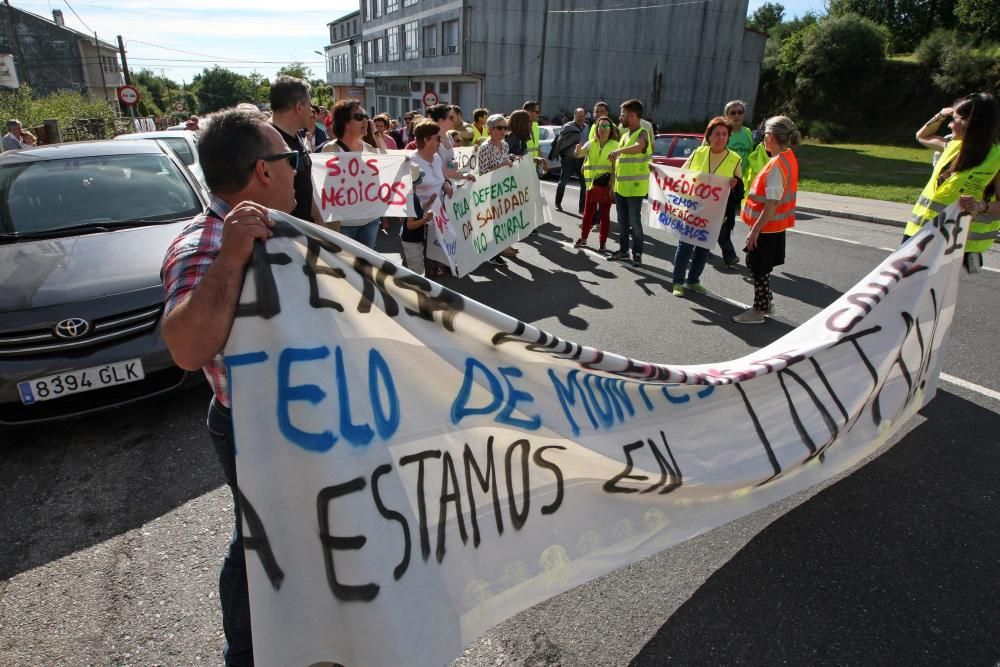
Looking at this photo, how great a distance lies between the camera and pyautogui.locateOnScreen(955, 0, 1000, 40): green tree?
36.1m

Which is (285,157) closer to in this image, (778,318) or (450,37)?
(778,318)

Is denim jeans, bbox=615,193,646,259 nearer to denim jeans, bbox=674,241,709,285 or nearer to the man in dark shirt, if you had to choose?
denim jeans, bbox=674,241,709,285

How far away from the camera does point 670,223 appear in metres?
7.11

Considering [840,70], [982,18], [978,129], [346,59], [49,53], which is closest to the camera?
[978,129]

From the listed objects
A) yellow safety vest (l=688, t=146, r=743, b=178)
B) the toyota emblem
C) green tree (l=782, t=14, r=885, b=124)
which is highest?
green tree (l=782, t=14, r=885, b=124)

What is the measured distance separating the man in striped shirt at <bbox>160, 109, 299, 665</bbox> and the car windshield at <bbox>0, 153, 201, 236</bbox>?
3.31 metres

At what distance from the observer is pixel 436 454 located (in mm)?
1874

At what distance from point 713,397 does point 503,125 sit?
6.53 metres

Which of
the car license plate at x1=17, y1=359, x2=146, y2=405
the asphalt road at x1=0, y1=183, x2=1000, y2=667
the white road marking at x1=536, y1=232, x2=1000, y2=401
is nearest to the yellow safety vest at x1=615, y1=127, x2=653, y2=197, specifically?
the white road marking at x1=536, y1=232, x2=1000, y2=401

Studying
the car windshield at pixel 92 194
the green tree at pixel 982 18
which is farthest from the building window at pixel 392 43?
the car windshield at pixel 92 194

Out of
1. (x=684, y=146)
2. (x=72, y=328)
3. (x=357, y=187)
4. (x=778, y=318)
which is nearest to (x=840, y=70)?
(x=684, y=146)

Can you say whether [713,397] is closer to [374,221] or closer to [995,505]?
[995,505]

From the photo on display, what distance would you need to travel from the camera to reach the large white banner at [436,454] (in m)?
1.66

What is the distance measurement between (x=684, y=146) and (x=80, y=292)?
38.8 ft
